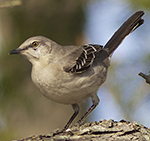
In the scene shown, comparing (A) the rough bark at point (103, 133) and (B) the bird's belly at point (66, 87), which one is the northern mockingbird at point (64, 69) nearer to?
(B) the bird's belly at point (66, 87)

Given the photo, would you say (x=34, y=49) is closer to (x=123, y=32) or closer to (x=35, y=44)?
(x=35, y=44)

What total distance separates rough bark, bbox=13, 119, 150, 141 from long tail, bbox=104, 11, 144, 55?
7.20 feet

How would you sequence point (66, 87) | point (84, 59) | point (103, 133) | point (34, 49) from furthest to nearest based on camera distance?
point (84, 59)
point (34, 49)
point (66, 87)
point (103, 133)

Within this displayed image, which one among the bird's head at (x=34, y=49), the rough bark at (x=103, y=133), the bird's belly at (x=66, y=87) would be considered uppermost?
the bird's head at (x=34, y=49)

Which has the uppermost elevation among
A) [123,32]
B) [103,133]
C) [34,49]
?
[123,32]

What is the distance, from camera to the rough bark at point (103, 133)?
344 centimetres

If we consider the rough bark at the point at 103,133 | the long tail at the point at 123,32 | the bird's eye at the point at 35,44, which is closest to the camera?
the rough bark at the point at 103,133

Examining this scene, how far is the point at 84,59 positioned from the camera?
5020 mm

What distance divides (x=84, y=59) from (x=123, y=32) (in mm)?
1190

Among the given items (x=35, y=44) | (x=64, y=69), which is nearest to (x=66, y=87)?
(x=64, y=69)

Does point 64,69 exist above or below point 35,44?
below

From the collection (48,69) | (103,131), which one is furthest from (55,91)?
(103,131)

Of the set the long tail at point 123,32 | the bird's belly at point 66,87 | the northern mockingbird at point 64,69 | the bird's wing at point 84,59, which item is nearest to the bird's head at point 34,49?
the northern mockingbird at point 64,69

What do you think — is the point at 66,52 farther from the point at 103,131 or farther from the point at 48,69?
the point at 103,131
